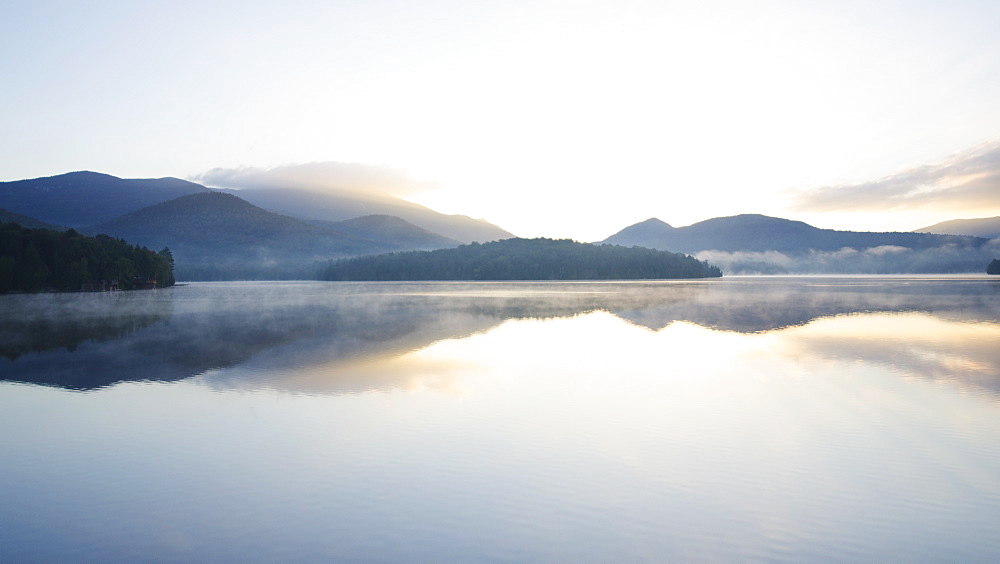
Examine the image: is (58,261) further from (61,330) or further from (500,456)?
(500,456)

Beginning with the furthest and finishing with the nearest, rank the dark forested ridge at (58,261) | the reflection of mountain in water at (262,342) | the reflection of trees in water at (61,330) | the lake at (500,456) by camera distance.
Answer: the dark forested ridge at (58,261)
the reflection of trees in water at (61,330)
the reflection of mountain in water at (262,342)
the lake at (500,456)

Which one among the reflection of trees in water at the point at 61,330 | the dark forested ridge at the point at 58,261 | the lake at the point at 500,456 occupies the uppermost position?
the dark forested ridge at the point at 58,261

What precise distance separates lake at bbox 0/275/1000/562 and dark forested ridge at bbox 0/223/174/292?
90.8 meters

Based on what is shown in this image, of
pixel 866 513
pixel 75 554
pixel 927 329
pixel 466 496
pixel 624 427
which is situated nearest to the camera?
pixel 75 554

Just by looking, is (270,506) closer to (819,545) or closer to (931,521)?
(819,545)

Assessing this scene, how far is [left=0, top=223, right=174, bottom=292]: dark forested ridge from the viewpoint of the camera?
317 feet

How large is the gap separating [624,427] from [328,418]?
6.66m

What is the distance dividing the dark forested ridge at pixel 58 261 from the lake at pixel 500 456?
298 feet

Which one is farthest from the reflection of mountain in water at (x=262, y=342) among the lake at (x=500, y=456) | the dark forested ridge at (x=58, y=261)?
the dark forested ridge at (x=58, y=261)

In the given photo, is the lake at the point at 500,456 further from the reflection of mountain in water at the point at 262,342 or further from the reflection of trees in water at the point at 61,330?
the reflection of trees in water at the point at 61,330

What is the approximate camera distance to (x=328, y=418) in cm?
1385

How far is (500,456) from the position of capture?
11094 millimetres

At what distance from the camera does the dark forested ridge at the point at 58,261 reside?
96500mm

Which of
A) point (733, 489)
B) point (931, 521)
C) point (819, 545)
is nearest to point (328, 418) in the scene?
point (733, 489)
